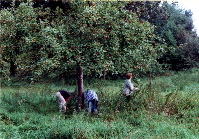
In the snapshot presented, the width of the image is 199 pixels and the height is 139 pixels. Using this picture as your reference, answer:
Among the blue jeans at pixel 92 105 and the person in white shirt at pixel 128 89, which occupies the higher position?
the person in white shirt at pixel 128 89

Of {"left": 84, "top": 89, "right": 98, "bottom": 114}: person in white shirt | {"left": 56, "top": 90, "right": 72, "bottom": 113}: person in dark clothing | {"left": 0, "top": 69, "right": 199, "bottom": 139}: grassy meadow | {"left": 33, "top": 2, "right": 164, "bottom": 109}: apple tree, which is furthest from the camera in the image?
{"left": 56, "top": 90, "right": 72, "bottom": 113}: person in dark clothing

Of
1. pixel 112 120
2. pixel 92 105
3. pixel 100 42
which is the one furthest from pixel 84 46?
pixel 112 120

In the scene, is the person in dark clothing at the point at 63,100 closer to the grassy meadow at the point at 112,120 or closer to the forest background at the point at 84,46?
the grassy meadow at the point at 112,120

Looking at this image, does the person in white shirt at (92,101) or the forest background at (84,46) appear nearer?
the forest background at (84,46)

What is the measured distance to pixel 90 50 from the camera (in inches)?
275

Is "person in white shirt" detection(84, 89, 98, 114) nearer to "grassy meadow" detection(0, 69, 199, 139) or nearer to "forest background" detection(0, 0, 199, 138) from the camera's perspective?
"grassy meadow" detection(0, 69, 199, 139)

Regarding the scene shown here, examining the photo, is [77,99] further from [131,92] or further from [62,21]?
[62,21]

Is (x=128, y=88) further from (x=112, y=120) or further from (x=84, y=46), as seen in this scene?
(x=84, y=46)

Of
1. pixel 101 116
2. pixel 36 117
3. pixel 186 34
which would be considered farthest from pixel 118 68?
pixel 186 34

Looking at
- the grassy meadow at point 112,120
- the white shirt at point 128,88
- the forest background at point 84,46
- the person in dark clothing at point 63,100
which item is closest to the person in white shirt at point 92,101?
the grassy meadow at point 112,120

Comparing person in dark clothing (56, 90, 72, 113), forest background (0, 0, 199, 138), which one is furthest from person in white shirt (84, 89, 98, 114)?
person in dark clothing (56, 90, 72, 113)

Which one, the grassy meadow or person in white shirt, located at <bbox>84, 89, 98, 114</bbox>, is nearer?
the grassy meadow

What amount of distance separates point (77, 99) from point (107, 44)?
2.87m

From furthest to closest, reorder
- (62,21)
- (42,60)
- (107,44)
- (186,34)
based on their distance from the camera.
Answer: (186,34), (62,21), (107,44), (42,60)
